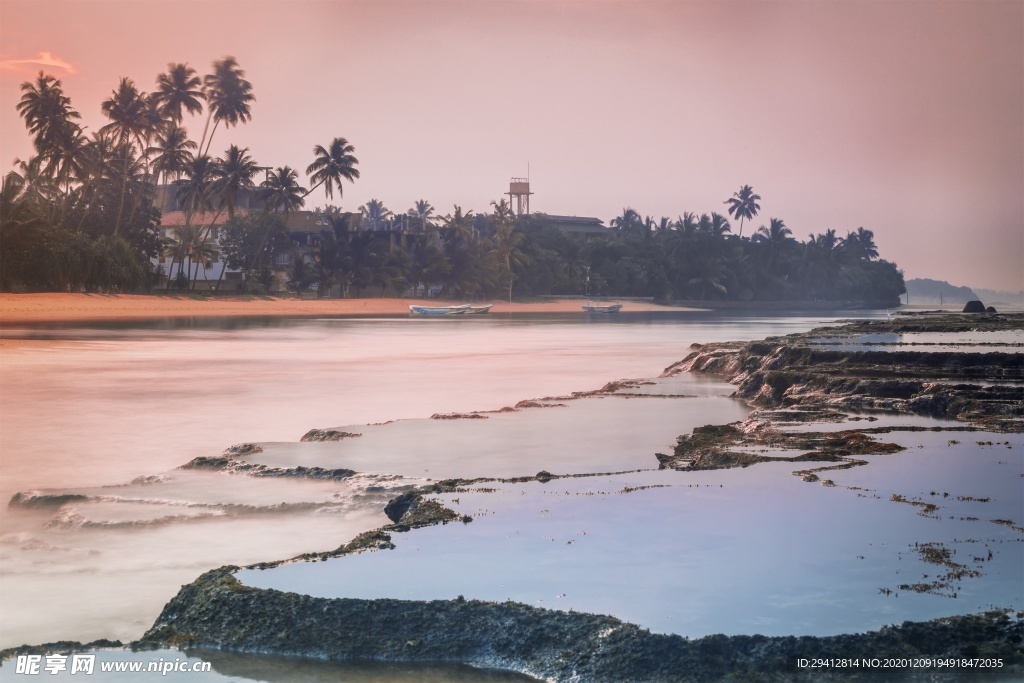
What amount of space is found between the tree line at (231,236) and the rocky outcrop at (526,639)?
7297cm

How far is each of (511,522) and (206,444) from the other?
8378 mm

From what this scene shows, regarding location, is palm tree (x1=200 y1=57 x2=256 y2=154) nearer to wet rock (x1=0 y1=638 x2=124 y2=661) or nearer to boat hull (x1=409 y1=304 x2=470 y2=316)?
boat hull (x1=409 y1=304 x2=470 y2=316)

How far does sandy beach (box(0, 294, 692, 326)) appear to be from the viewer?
2670 inches

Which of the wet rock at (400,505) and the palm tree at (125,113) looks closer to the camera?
the wet rock at (400,505)

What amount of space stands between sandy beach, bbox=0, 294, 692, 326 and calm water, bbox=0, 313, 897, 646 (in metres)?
32.1

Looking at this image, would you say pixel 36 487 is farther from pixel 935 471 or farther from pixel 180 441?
pixel 935 471

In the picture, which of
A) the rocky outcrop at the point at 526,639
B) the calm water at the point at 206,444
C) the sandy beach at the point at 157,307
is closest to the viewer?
the rocky outcrop at the point at 526,639

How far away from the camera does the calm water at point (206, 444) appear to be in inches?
305

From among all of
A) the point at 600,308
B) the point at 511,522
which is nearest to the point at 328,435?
the point at 511,522

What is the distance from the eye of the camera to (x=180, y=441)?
1541cm

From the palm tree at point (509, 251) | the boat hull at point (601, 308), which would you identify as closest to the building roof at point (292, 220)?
the palm tree at point (509, 251)

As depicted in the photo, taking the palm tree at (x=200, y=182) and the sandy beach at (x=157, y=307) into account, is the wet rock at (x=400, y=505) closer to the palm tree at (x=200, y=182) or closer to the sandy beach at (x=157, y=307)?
the sandy beach at (x=157, y=307)

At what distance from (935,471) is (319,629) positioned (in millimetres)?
6122

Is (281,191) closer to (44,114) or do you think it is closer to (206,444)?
(44,114)
